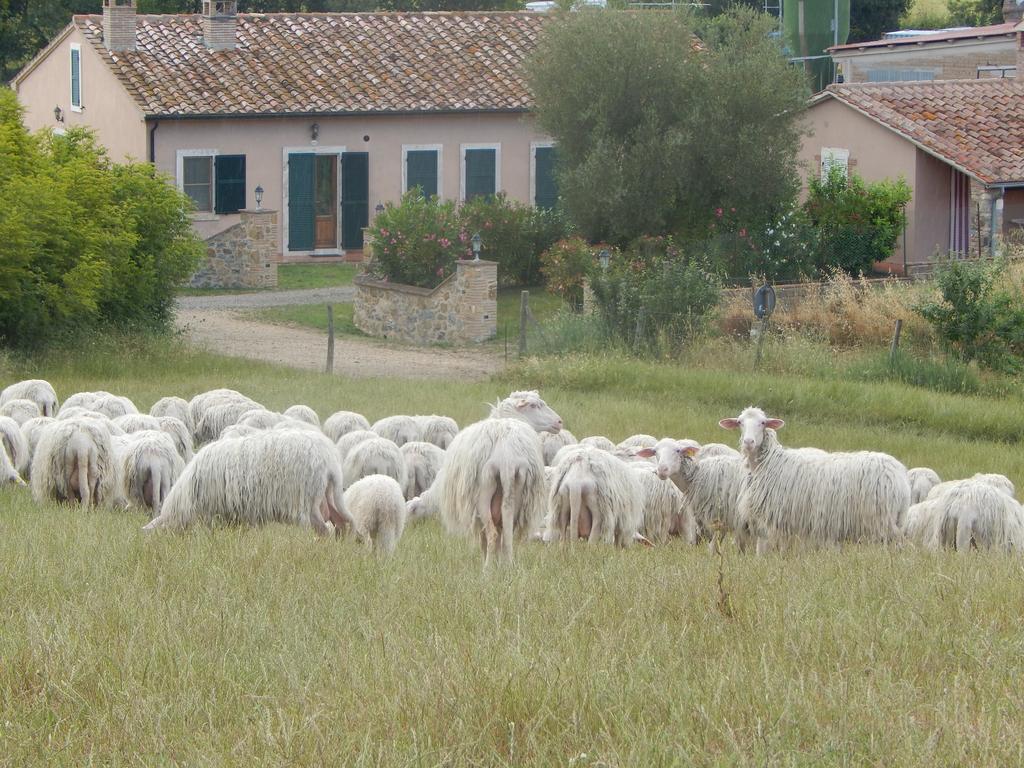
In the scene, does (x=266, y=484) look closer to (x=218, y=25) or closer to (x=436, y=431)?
(x=436, y=431)

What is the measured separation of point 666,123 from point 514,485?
1945 centimetres

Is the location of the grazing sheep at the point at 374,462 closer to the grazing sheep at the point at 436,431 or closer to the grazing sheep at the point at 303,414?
the grazing sheep at the point at 436,431

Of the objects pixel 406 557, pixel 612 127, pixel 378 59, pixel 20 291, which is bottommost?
pixel 406 557

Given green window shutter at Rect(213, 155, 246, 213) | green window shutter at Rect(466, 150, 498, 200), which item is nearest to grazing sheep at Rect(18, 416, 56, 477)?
green window shutter at Rect(213, 155, 246, 213)

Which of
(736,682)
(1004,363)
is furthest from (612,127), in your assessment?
(736,682)

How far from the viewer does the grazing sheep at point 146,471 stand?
11711 mm

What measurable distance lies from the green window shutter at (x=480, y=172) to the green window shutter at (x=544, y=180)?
3.77ft

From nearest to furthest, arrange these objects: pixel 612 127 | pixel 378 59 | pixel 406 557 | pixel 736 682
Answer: pixel 736 682, pixel 406 557, pixel 612 127, pixel 378 59

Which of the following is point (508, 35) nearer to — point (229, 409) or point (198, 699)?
point (229, 409)

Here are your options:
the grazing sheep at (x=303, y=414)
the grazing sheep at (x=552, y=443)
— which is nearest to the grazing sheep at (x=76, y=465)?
the grazing sheep at (x=303, y=414)

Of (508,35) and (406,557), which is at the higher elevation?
(508,35)

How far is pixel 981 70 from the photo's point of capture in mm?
40156

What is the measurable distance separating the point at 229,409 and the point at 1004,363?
11176 mm

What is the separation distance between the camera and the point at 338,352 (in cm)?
2467
